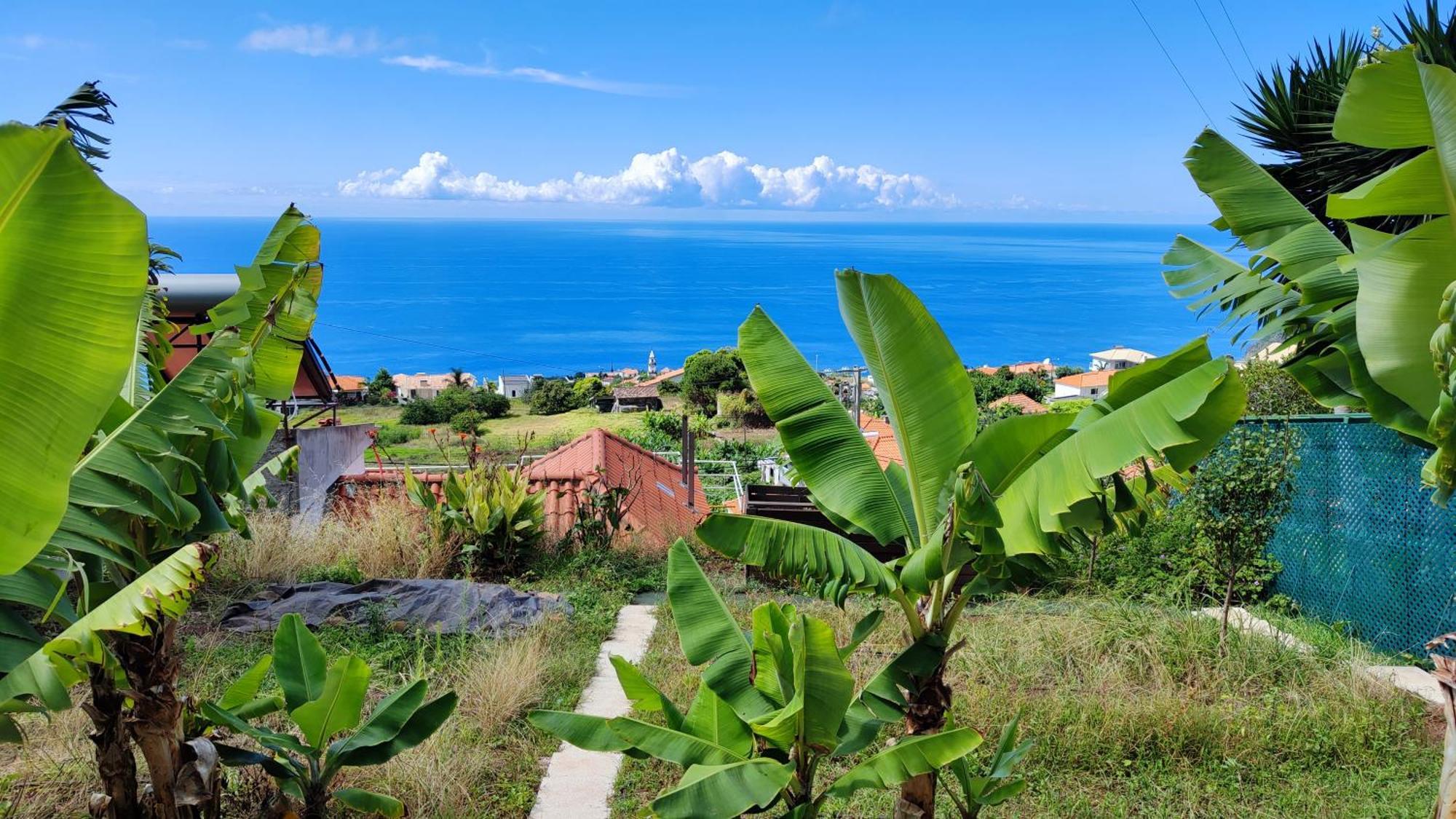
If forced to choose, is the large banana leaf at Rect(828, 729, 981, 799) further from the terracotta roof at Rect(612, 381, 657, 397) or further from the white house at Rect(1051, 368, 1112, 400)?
the white house at Rect(1051, 368, 1112, 400)

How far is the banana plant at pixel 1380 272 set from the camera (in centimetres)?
333

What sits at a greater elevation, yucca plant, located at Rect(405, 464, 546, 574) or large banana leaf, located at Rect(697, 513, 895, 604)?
large banana leaf, located at Rect(697, 513, 895, 604)

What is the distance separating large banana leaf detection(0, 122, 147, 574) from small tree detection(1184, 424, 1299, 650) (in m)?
7.82

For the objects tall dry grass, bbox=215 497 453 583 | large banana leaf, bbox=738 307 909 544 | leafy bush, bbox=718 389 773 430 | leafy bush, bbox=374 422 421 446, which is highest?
large banana leaf, bbox=738 307 909 544

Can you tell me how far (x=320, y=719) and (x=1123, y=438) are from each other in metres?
3.94

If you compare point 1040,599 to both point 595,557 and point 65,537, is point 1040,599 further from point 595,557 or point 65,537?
point 65,537

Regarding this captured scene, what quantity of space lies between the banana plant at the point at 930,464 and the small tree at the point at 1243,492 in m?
4.24

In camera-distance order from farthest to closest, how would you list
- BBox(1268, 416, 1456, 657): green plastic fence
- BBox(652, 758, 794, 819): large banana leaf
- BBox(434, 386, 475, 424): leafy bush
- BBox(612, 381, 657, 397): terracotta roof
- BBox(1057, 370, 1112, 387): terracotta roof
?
A: BBox(1057, 370, 1112, 387): terracotta roof
BBox(612, 381, 657, 397): terracotta roof
BBox(434, 386, 475, 424): leafy bush
BBox(1268, 416, 1456, 657): green plastic fence
BBox(652, 758, 794, 819): large banana leaf

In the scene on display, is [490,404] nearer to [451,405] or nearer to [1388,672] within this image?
[451,405]

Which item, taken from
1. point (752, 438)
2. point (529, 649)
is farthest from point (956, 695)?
point (752, 438)

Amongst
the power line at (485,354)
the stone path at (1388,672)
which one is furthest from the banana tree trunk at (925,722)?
the power line at (485,354)

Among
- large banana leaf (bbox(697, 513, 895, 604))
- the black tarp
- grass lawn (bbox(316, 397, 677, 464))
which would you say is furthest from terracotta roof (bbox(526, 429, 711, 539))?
grass lawn (bbox(316, 397, 677, 464))

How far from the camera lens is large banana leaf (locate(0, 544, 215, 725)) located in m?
2.88

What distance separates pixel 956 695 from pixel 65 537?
5.43 metres
